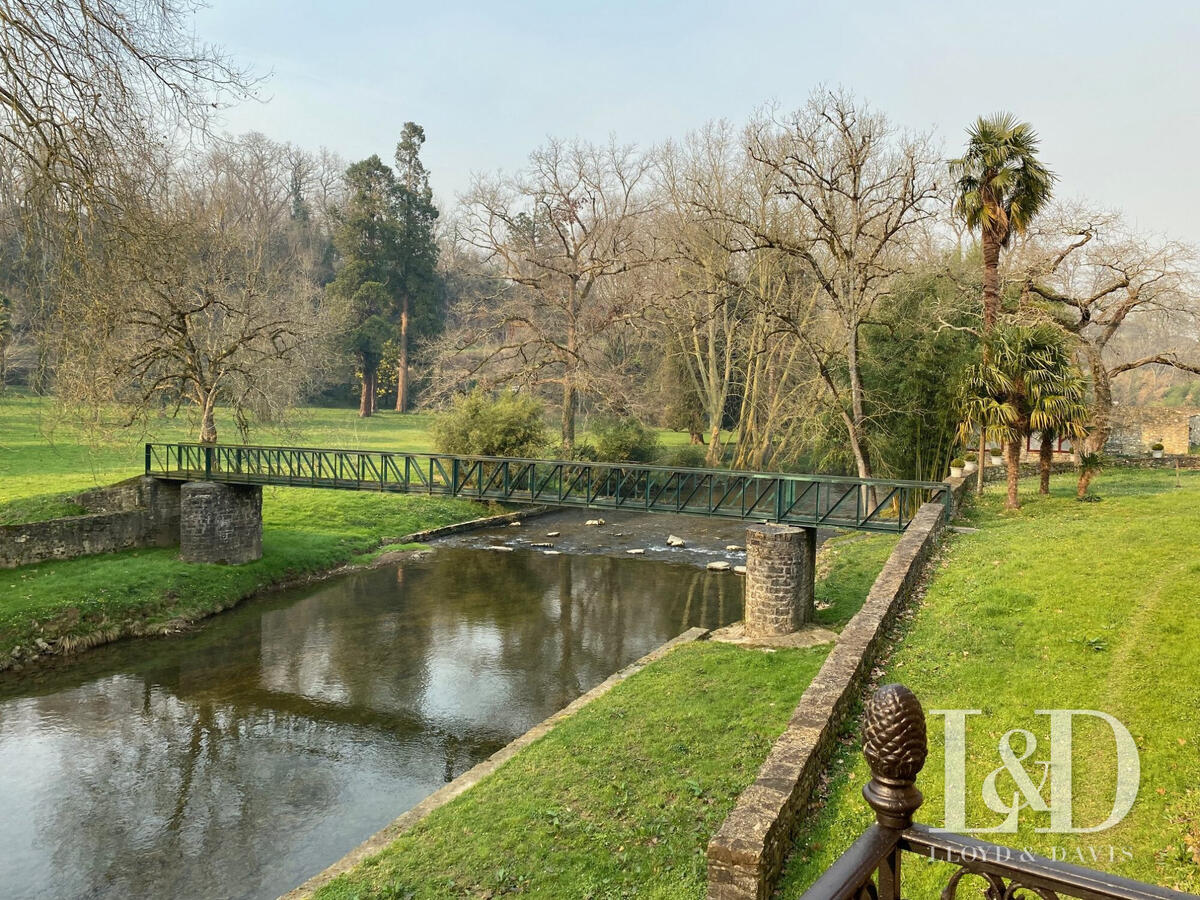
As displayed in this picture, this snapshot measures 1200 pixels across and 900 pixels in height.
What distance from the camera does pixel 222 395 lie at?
71.0 feet

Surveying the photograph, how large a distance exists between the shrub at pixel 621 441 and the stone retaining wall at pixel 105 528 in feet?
52.1

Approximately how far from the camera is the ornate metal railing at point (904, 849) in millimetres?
1809

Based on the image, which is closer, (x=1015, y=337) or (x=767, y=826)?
(x=767, y=826)

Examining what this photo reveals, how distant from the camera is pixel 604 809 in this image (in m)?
7.87

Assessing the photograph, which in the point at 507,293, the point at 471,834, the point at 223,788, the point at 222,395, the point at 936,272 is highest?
the point at 507,293

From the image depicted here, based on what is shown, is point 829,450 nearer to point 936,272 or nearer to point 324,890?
point 936,272

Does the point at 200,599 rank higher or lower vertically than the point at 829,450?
lower

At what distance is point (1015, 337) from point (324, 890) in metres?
15.6

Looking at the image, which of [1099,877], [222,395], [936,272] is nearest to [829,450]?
[936,272]

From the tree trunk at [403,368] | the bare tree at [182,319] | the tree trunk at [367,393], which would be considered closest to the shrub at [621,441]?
the bare tree at [182,319]

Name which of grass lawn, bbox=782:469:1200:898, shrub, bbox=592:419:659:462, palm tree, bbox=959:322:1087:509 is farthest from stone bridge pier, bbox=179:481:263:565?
palm tree, bbox=959:322:1087:509

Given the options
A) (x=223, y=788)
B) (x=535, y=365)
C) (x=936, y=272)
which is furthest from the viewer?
(x=535, y=365)

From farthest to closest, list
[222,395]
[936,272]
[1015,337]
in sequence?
[936,272], [222,395], [1015,337]

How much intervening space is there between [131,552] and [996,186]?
68.5 ft
